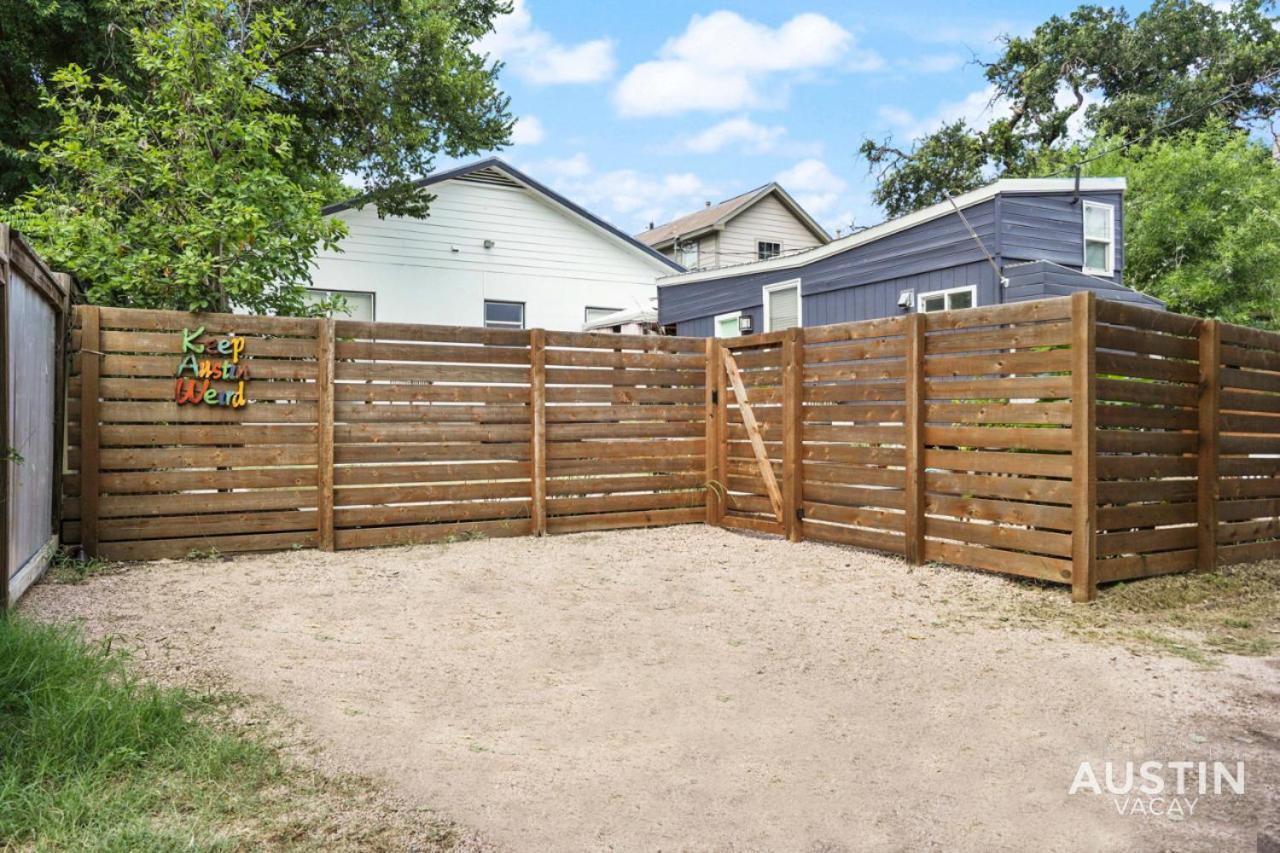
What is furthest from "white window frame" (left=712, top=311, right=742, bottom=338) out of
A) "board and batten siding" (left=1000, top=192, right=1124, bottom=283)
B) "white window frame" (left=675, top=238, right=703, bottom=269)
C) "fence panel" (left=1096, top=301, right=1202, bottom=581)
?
"fence panel" (left=1096, top=301, right=1202, bottom=581)

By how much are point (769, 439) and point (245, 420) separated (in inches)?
178

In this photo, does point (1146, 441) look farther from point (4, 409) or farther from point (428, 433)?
point (4, 409)

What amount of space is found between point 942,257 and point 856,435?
243 inches

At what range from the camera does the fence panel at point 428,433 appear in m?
7.04

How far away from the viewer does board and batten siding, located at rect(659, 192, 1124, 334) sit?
455 inches

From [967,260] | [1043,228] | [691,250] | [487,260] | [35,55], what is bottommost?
[967,260]

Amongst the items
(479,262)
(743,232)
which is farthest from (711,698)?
(743,232)

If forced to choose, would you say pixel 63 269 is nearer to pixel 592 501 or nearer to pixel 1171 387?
pixel 592 501

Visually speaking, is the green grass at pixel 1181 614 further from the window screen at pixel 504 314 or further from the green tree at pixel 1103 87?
the green tree at pixel 1103 87

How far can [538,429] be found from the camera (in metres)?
7.67

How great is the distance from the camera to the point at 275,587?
223 inches

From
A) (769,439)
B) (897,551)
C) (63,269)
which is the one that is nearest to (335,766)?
(897,551)

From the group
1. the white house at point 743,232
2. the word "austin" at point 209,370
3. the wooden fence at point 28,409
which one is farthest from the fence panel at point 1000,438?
the white house at point 743,232

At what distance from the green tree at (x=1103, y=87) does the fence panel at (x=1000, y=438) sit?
2414cm
